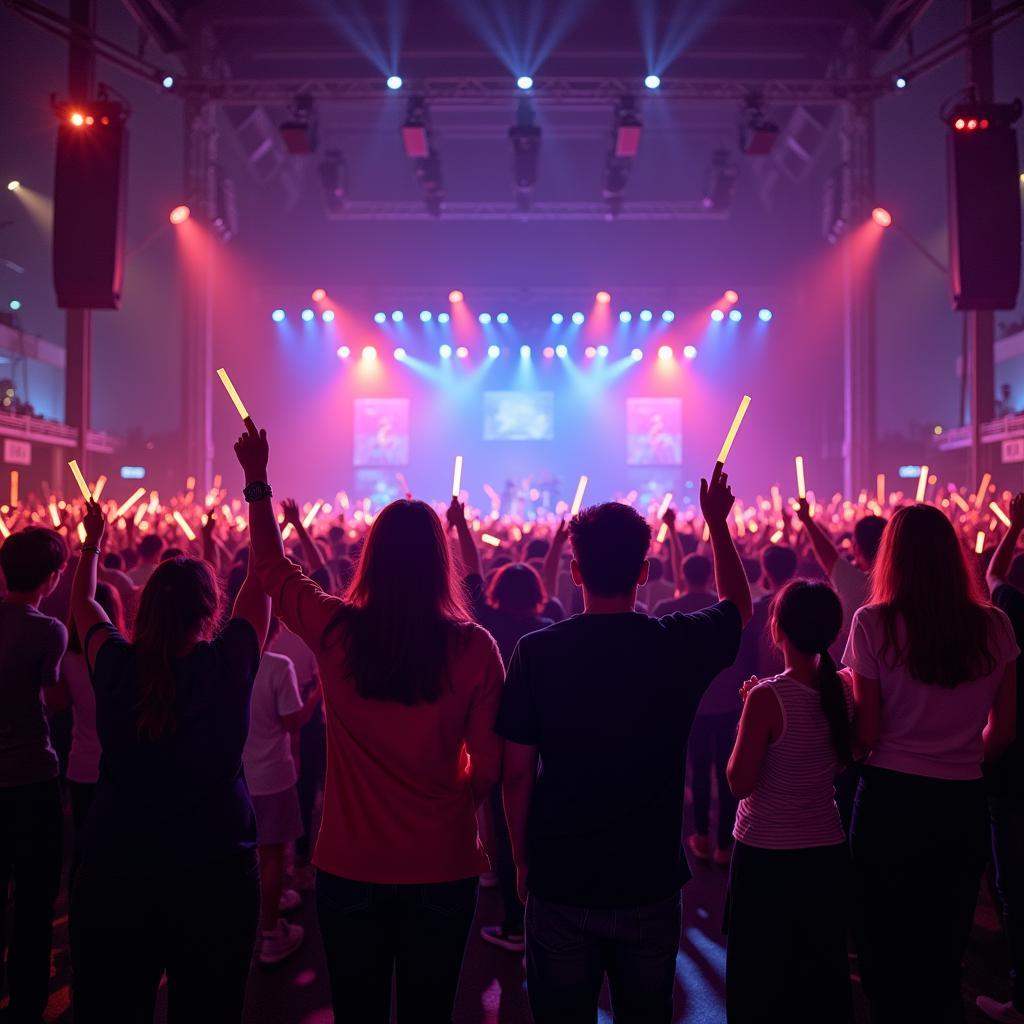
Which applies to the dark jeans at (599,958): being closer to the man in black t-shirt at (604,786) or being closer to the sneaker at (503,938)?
the man in black t-shirt at (604,786)

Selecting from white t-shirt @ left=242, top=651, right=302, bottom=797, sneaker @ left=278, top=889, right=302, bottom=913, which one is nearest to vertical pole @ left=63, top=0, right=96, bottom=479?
sneaker @ left=278, top=889, right=302, bottom=913

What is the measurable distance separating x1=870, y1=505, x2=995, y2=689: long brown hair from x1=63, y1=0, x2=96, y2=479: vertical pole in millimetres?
8969

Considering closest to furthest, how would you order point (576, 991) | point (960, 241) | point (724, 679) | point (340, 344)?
point (576, 991) → point (724, 679) → point (960, 241) → point (340, 344)

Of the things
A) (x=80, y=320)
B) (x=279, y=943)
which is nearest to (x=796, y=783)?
(x=279, y=943)

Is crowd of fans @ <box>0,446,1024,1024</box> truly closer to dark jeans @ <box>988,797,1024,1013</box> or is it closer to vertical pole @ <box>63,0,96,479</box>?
dark jeans @ <box>988,797,1024,1013</box>

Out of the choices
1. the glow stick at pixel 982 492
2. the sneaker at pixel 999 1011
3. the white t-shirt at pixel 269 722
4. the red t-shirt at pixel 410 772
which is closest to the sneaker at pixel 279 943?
the white t-shirt at pixel 269 722

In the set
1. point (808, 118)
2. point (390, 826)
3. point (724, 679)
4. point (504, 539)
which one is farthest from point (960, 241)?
point (808, 118)

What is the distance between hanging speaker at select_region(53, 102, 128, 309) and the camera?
818cm

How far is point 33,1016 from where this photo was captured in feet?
8.64

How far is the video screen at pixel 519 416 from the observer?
20156mm

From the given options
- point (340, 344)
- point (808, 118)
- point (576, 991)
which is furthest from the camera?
point (340, 344)

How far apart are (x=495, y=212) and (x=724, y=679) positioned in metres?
15.4

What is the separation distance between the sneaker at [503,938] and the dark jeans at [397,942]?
1628mm

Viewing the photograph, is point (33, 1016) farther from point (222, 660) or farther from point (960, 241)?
point (960, 241)
